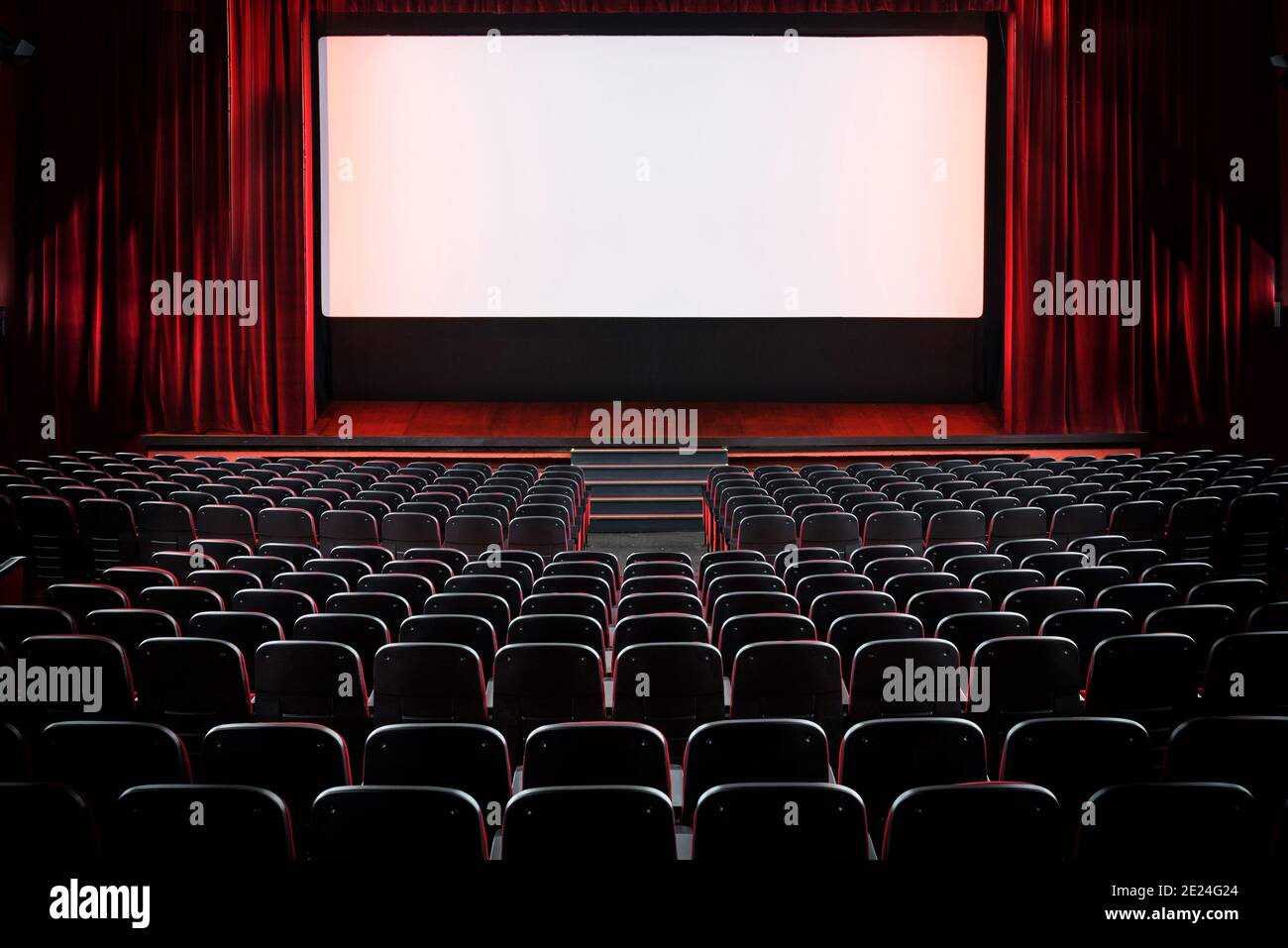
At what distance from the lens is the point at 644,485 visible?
1320 centimetres

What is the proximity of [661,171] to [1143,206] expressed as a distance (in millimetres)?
5813

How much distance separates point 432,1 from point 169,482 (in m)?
6.92

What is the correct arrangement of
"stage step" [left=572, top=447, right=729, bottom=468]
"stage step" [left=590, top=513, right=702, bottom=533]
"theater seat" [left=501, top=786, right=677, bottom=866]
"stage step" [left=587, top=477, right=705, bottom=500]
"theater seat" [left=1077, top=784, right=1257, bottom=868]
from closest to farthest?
"theater seat" [left=1077, top=784, right=1257, bottom=868], "theater seat" [left=501, top=786, right=677, bottom=866], "stage step" [left=590, top=513, right=702, bottom=533], "stage step" [left=587, top=477, right=705, bottom=500], "stage step" [left=572, top=447, right=729, bottom=468]

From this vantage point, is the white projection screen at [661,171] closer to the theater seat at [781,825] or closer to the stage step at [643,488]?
the stage step at [643,488]

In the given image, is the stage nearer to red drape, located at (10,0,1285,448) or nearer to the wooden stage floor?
the wooden stage floor

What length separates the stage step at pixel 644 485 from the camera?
12.9 metres

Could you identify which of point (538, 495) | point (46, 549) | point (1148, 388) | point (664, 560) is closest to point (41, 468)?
point (46, 549)

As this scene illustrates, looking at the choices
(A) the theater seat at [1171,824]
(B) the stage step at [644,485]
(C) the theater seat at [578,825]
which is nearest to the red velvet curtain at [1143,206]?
(B) the stage step at [644,485]

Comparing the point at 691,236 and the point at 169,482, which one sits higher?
the point at 691,236

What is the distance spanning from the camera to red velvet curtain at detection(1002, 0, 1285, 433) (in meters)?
14.0

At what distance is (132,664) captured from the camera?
5.16 meters

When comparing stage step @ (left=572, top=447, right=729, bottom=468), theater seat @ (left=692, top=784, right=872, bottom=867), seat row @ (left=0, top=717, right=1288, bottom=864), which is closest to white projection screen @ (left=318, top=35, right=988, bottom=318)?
stage step @ (left=572, top=447, right=729, bottom=468)

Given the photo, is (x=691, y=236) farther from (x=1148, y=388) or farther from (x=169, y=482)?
(x=169, y=482)

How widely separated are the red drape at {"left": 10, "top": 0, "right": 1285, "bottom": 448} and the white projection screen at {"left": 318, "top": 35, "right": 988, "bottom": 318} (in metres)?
0.76
